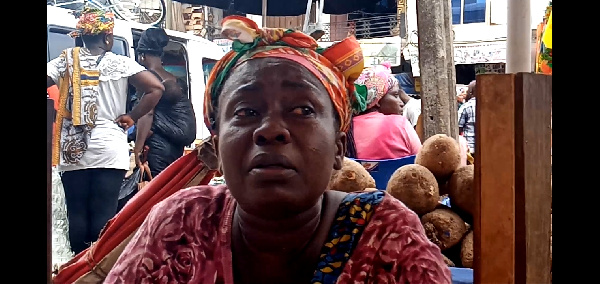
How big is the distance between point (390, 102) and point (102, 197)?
1998 mm

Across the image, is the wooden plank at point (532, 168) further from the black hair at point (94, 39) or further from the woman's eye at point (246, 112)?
the black hair at point (94, 39)

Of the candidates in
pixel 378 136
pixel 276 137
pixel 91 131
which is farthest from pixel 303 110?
pixel 91 131

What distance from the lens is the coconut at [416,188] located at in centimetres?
220

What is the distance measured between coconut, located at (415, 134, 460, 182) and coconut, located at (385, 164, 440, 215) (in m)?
0.10

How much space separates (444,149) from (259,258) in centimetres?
112

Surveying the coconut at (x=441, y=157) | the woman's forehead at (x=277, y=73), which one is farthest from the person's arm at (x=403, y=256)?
the coconut at (x=441, y=157)

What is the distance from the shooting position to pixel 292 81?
1.44 m

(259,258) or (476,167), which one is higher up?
(476,167)

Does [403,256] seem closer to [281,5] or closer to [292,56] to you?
[292,56]

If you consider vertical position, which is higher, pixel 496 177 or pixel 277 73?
pixel 277 73

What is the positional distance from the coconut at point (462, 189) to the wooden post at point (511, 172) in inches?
35.2

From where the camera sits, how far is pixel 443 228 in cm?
225
